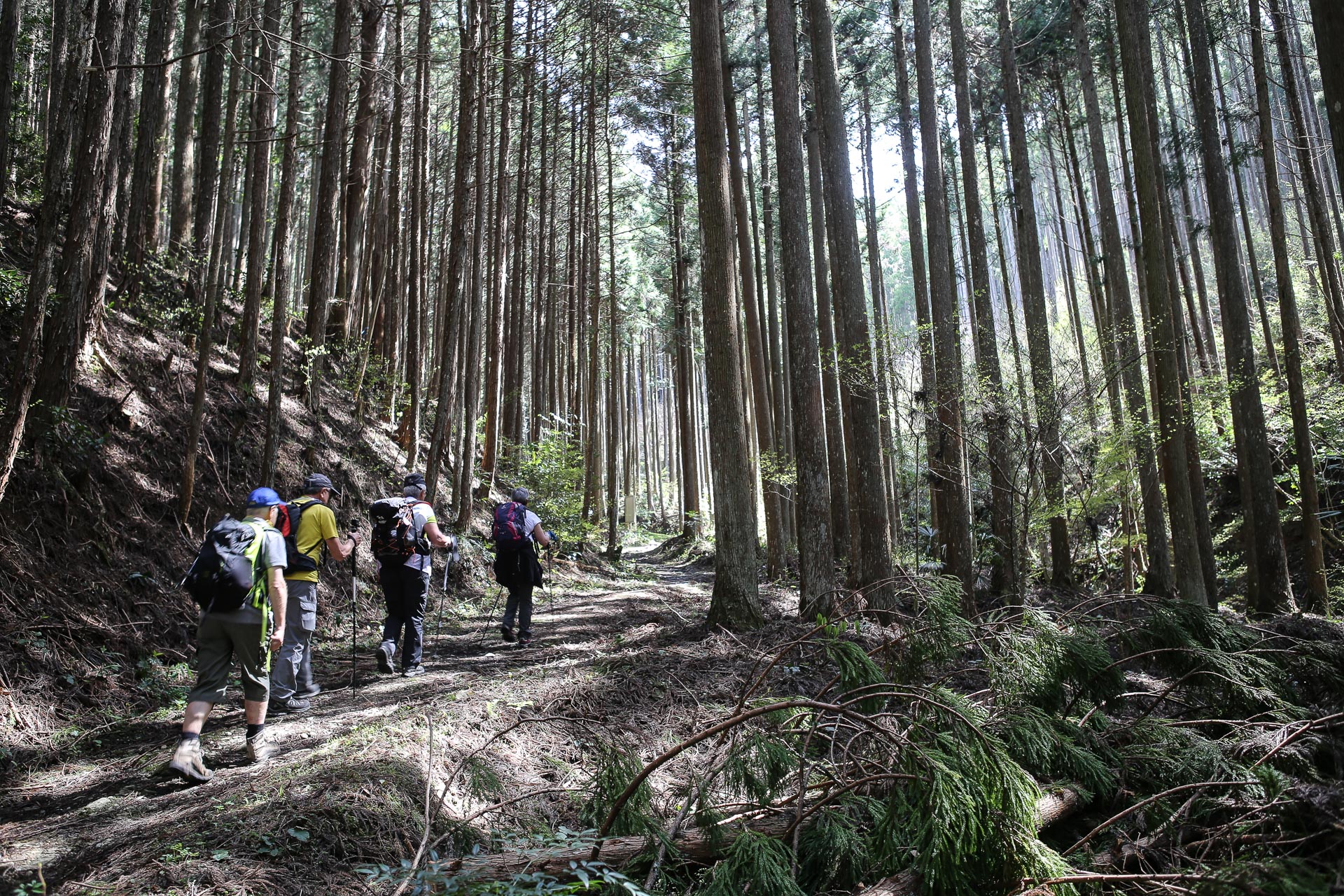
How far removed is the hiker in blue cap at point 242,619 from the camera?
189 inches

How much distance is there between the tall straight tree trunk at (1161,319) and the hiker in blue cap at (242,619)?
35.8 feet

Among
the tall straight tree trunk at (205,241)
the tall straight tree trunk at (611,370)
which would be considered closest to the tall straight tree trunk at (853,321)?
the tall straight tree trunk at (205,241)

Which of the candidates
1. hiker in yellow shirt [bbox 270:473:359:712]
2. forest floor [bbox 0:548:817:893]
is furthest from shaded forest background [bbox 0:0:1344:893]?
hiker in yellow shirt [bbox 270:473:359:712]

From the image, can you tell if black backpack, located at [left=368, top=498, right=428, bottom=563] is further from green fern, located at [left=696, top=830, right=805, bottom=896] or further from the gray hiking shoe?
green fern, located at [left=696, top=830, right=805, bottom=896]

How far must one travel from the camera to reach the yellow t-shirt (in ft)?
21.0

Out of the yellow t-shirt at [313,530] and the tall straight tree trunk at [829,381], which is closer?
the yellow t-shirt at [313,530]

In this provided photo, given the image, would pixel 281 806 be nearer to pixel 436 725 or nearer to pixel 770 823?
pixel 436 725

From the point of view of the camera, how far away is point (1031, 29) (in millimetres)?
17156

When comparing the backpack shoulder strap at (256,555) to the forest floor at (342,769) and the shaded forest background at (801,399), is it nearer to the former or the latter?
the forest floor at (342,769)

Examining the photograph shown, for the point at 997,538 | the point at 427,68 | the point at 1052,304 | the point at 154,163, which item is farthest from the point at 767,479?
the point at 1052,304

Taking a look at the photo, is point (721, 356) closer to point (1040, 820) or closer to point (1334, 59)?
point (1334, 59)

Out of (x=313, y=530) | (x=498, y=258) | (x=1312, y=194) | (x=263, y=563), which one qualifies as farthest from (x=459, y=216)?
(x=1312, y=194)

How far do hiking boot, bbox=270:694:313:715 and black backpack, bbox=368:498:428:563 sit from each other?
162 cm

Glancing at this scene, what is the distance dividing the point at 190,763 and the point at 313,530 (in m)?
2.40
